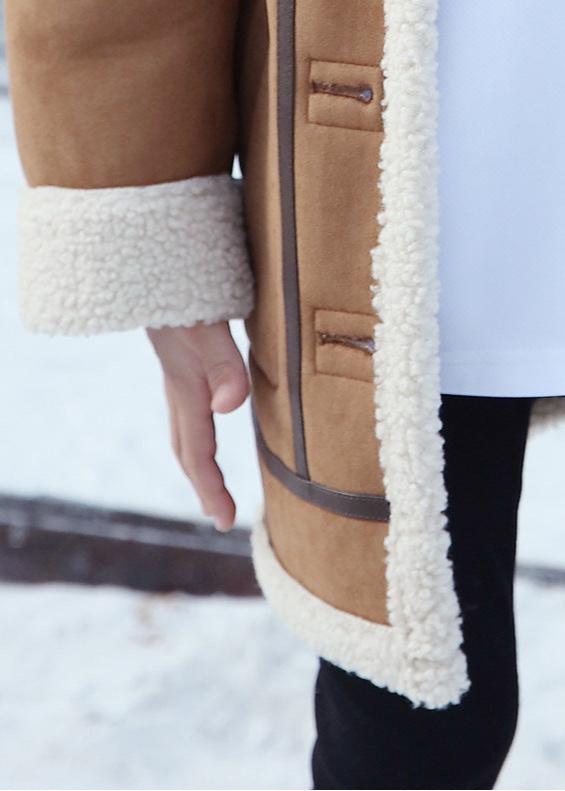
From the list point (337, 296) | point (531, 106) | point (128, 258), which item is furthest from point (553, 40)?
point (128, 258)

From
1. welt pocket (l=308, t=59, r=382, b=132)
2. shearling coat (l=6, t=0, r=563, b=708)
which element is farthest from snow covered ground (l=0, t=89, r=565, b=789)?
welt pocket (l=308, t=59, r=382, b=132)

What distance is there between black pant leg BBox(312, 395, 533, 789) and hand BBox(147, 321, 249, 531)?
16 centimetres

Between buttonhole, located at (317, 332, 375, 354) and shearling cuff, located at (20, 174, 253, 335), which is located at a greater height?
shearling cuff, located at (20, 174, 253, 335)

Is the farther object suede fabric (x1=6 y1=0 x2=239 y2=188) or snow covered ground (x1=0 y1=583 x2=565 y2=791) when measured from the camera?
snow covered ground (x1=0 y1=583 x2=565 y2=791)

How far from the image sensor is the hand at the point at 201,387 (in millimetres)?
740

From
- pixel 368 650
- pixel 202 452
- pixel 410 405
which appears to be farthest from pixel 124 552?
pixel 410 405

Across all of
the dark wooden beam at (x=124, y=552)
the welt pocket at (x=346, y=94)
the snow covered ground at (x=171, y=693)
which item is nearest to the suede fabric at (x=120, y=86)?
the welt pocket at (x=346, y=94)

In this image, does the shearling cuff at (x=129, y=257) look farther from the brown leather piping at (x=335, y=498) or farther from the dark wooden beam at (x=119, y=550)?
the dark wooden beam at (x=119, y=550)

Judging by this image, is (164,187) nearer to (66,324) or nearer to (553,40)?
(66,324)

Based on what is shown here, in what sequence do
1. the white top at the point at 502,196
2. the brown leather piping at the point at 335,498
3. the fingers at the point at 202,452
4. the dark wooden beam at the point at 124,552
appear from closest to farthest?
the white top at the point at 502,196 < the brown leather piping at the point at 335,498 < the fingers at the point at 202,452 < the dark wooden beam at the point at 124,552

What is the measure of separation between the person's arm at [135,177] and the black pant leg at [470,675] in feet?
0.58

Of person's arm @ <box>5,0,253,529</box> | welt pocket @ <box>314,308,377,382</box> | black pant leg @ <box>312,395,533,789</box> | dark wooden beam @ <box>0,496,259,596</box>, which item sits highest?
person's arm @ <box>5,0,253,529</box>

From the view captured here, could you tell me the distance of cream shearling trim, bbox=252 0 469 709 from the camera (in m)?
0.56

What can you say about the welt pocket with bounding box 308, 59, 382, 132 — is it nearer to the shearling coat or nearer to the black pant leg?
the shearling coat
